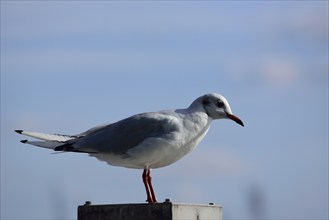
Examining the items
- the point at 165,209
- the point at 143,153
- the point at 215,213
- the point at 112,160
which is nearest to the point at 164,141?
the point at 143,153

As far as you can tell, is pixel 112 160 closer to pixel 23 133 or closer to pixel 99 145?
pixel 99 145

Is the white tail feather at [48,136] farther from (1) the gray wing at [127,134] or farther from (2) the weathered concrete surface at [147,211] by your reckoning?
(2) the weathered concrete surface at [147,211]

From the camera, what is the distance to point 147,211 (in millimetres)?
7582

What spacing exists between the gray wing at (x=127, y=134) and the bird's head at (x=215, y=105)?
53 centimetres

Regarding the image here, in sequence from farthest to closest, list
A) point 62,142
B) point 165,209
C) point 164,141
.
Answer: point 62,142
point 164,141
point 165,209

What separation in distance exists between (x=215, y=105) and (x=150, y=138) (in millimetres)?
1079

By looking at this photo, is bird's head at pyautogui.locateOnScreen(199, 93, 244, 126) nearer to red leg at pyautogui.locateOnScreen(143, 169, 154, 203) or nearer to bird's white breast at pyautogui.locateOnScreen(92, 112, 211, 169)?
bird's white breast at pyautogui.locateOnScreen(92, 112, 211, 169)

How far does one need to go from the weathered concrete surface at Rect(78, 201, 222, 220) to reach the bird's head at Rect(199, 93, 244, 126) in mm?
2343

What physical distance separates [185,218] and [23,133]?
3.32m

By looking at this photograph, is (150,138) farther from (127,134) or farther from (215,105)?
(215,105)

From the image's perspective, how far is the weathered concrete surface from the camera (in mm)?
7488

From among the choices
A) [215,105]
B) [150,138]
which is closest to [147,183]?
[150,138]

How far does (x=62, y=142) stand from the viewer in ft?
34.6

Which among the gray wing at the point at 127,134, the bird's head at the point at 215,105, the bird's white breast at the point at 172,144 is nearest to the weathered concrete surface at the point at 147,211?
the bird's white breast at the point at 172,144
